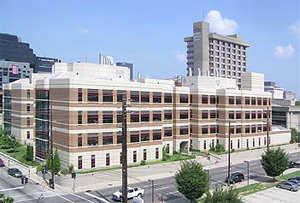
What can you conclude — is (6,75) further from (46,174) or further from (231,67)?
(46,174)

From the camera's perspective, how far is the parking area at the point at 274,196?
40281mm

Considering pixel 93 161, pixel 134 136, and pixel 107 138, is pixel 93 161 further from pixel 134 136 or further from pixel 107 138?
pixel 134 136

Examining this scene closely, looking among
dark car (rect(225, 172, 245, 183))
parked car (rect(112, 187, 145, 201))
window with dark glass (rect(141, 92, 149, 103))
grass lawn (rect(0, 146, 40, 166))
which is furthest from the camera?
grass lawn (rect(0, 146, 40, 166))

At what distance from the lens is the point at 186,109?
65.9 meters

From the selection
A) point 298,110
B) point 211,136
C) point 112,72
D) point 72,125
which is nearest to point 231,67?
point 298,110

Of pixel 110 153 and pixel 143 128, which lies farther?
pixel 143 128

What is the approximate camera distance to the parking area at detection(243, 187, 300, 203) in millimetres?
40281

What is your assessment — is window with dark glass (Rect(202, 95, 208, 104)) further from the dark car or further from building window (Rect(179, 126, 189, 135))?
the dark car

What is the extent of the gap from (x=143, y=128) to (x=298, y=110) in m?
54.2

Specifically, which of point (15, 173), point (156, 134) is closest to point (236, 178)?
point (156, 134)

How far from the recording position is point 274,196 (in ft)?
138

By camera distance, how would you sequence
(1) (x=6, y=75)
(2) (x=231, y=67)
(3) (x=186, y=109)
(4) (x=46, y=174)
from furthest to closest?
(1) (x=6, y=75)
(2) (x=231, y=67)
(3) (x=186, y=109)
(4) (x=46, y=174)

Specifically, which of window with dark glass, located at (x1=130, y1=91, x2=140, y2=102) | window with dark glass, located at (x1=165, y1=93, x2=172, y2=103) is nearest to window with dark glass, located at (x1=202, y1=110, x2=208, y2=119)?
window with dark glass, located at (x1=165, y1=93, x2=172, y2=103)

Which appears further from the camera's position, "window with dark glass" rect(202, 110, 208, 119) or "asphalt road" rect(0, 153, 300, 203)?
"window with dark glass" rect(202, 110, 208, 119)
